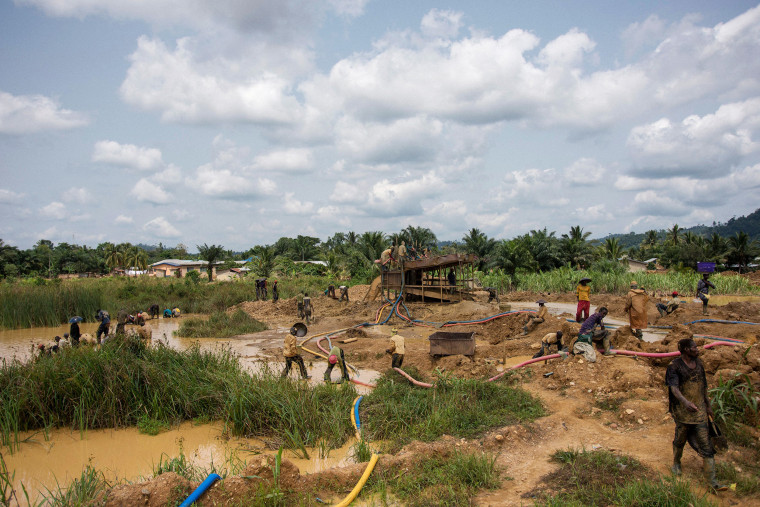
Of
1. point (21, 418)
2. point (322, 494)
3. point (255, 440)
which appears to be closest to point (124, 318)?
point (21, 418)

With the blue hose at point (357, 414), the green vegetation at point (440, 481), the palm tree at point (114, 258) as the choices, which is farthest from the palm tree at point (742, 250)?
the palm tree at point (114, 258)

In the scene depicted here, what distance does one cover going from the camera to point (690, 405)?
4.66 metres

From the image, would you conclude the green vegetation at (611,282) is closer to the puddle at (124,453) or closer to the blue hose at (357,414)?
the blue hose at (357,414)

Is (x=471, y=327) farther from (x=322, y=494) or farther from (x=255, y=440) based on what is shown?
(x=322, y=494)

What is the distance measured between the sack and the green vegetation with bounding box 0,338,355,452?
4682 millimetres

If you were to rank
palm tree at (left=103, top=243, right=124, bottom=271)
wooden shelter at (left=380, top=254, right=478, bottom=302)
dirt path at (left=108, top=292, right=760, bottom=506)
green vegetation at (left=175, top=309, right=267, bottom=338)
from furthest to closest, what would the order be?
palm tree at (left=103, top=243, right=124, bottom=271), wooden shelter at (left=380, top=254, right=478, bottom=302), green vegetation at (left=175, top=309, right=267, bottom=338), dirt path at (left=108, top=292, right=760, bottom=506)

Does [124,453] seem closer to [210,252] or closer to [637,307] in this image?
[637,307]

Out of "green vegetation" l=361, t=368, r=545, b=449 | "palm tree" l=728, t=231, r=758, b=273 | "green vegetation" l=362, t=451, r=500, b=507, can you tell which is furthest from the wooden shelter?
"palm tree" l=728, t=231, r=758, b=273

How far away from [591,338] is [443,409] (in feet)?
12.6

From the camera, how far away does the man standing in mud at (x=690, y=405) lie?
471 centimetres

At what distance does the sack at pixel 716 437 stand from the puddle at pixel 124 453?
4.32 meters

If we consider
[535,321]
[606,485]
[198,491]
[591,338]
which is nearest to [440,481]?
[606,485]

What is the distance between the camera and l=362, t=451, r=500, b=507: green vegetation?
189 inches

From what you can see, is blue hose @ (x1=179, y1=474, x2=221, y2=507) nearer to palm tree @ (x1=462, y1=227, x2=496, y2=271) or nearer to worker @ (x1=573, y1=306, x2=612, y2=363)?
worker @ (x1=573, y1=306, x2=612, y2=363)
